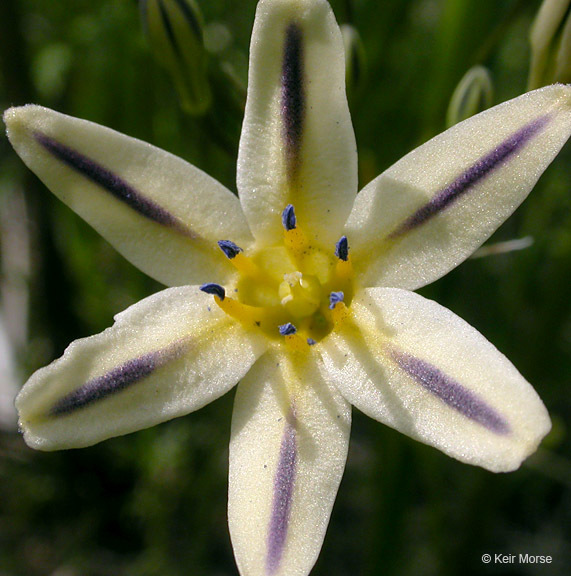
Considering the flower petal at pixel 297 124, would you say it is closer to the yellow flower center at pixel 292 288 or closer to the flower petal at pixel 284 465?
the yellow flower center at pixel 292 288

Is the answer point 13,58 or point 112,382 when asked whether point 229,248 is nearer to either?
point 112,382

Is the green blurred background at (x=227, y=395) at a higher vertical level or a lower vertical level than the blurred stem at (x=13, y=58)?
lower

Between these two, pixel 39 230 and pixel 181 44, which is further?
pixel 39 230

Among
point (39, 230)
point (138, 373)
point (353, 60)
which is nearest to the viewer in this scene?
point (138, 373)

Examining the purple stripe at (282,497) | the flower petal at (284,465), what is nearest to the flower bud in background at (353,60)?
the flower petal at (284,465)

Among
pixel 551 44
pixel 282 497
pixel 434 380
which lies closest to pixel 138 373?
pixel 282 497

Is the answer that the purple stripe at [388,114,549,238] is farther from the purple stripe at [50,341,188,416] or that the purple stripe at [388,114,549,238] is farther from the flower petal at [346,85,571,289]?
the purple stripe at [50,341,188,416]
